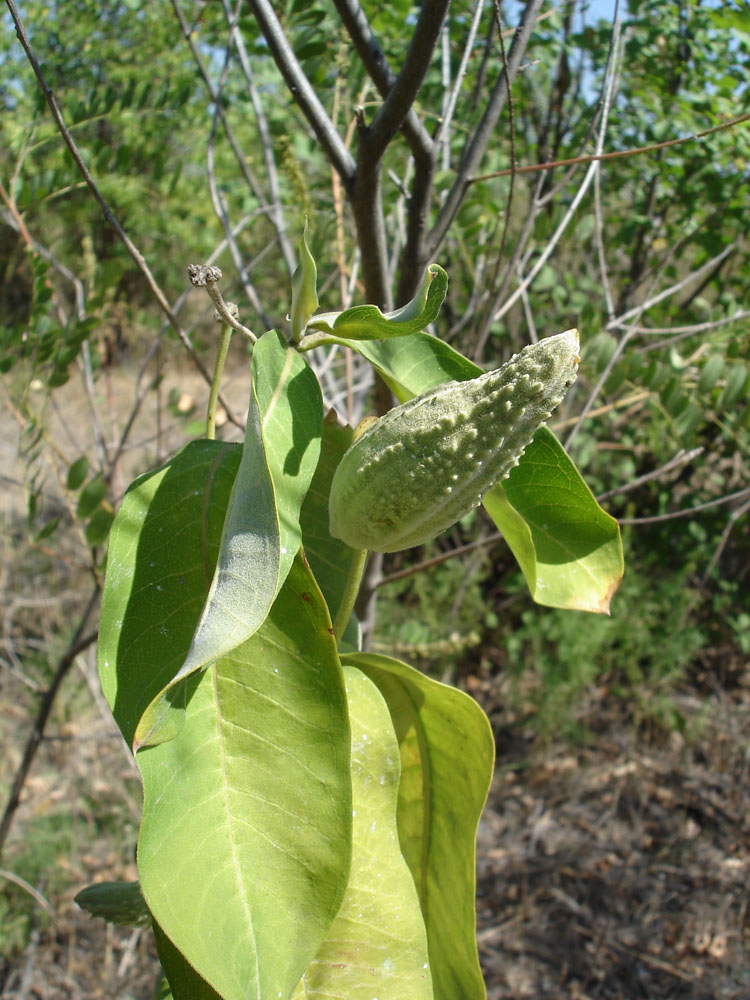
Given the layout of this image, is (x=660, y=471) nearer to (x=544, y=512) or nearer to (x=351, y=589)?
(x=544, y=512)

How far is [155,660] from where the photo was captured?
2.10 ft

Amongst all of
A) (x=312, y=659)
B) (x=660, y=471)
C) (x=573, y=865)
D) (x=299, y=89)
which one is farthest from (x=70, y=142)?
(x=573, y=865)

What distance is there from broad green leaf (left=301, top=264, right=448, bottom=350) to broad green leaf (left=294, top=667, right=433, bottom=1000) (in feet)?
1.04

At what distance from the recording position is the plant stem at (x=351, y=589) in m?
0.69

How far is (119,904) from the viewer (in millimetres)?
847

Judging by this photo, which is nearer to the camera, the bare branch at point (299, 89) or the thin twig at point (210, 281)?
the thin twig at point (210, 281)

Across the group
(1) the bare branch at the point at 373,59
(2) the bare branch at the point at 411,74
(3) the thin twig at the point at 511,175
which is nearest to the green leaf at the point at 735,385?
(3) the thin twig at the point at 511,175

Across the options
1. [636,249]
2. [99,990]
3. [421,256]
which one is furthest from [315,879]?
[636,249]

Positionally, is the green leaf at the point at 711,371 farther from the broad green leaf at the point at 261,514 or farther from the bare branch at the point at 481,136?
the broad green leaf at the point at 261,514

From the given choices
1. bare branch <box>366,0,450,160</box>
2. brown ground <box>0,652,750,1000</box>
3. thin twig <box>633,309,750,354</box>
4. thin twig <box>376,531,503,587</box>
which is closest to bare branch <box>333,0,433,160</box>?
bare branch <box>366,0,450,160</box>

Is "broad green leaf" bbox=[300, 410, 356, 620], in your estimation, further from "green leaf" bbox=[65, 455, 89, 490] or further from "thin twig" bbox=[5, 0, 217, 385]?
"green leaf" bbox=[65, 455, 89, 490]

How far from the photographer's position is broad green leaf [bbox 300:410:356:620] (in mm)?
758

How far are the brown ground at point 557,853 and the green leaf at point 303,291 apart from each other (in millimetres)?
1778

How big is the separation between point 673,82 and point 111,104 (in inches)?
66.3
